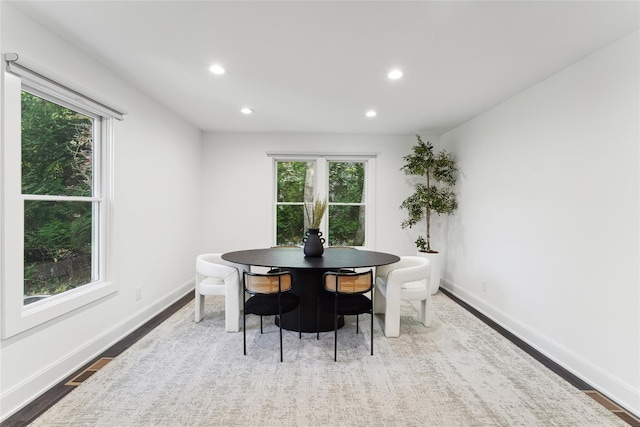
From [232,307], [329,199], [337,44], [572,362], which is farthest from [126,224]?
[572,362]

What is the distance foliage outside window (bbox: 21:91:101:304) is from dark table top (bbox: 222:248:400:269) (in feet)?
3.92

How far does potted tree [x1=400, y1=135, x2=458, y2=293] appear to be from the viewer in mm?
4359

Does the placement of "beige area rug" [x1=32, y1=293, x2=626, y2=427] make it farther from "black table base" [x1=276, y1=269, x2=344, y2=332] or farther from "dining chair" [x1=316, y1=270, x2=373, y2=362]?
"dining chair" [x1=316, y1=270, x2=373, y2=362]

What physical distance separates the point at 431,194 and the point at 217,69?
3.24 meters

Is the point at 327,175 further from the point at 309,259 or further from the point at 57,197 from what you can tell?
the point at 57,197

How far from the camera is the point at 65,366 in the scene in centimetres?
221

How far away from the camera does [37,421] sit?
5.78 feet

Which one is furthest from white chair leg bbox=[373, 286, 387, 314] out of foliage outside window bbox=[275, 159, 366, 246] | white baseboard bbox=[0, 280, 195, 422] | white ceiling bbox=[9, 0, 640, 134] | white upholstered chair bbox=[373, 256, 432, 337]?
white baseboard bbox=[0, 280, 195, 422]

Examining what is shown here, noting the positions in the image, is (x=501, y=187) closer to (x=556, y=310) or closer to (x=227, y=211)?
(x=556, y=310)

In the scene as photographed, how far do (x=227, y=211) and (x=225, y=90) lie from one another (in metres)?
2.32

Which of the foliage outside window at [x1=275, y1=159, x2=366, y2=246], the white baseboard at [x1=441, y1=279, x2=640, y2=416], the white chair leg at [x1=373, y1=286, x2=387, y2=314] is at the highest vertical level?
the foliage outside window at [x1=275, y1=159, x2=366, y2=246]

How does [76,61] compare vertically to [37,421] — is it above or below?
above

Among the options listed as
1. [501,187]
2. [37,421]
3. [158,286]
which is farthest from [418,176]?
[37,421]

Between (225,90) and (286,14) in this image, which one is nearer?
(286,14)
